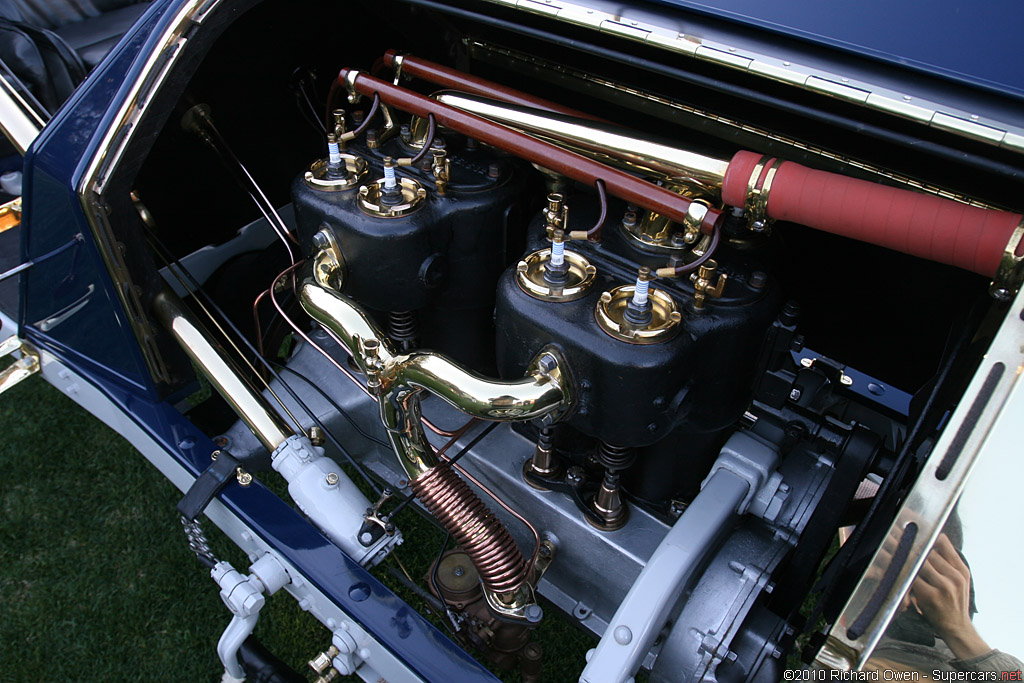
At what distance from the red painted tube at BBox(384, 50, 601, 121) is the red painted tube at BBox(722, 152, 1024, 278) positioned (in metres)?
0.44

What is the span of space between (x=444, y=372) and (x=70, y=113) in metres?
1.01

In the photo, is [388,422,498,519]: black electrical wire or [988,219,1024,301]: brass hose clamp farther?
[388,422,498,519]: black electrical wire

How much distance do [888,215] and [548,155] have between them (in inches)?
22.6

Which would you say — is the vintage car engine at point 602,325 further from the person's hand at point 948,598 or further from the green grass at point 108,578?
the green grass at point 108,578

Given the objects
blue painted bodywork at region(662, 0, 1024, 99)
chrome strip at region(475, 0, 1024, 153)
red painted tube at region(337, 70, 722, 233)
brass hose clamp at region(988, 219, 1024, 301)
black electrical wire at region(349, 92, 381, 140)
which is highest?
blue painted bodywork at region(662, 0, 1024, 99)

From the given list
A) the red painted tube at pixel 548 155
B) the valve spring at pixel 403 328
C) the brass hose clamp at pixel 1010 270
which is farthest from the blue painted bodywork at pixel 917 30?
the valve spring at pixel 403 328

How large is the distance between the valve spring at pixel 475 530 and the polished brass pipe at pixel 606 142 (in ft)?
2.25

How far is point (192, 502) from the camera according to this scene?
1.48 metres

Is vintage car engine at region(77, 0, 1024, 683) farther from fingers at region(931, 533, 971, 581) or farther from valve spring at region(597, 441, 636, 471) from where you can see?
fingers at region(931, 533, 971, 581)

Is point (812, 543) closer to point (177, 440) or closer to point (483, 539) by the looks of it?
point (483, 539)

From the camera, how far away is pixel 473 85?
1.50 metres

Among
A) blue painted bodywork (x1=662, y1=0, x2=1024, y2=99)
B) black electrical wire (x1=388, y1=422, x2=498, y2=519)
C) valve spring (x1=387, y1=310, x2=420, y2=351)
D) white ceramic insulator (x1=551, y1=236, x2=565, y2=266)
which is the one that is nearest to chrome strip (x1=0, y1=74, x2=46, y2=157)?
valve spring (x1=387, y1=310, x2=420, y2=351)

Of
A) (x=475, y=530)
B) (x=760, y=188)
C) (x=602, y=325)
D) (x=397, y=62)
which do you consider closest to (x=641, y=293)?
(x=602, y=325)

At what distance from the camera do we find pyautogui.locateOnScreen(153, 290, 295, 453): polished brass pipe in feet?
5.15
